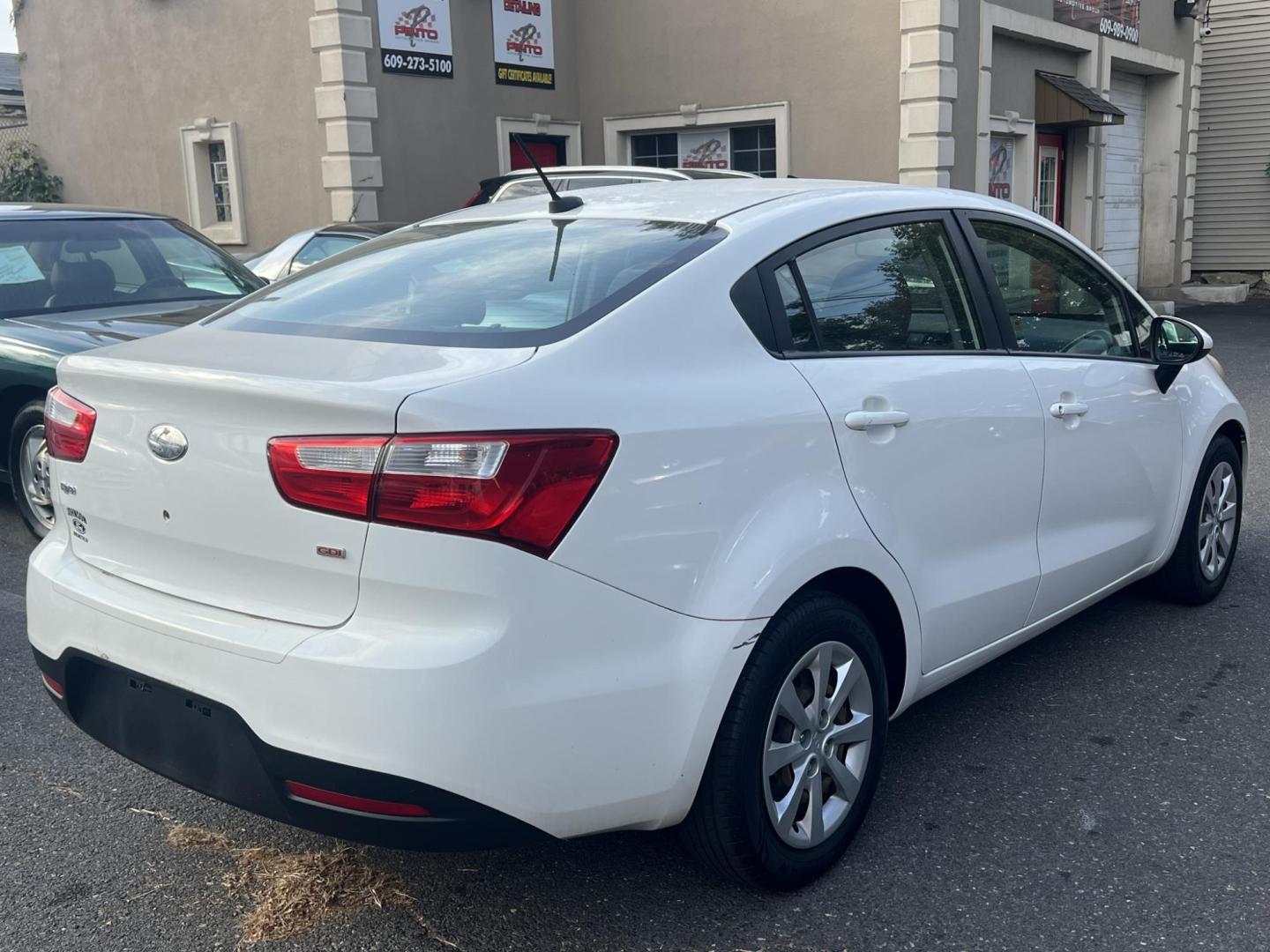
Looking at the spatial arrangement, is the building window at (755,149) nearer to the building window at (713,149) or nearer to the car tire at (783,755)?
the building window at (713,149)

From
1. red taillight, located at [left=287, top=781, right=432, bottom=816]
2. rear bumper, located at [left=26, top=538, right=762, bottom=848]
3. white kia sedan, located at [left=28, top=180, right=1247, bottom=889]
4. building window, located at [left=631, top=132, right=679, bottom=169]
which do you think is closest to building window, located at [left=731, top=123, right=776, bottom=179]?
building window, located at [left=631, top=132, right=679, bottom=169]

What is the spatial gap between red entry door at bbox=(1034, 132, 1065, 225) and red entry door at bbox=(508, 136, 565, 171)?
21.8ft

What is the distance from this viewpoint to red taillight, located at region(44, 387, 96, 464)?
272 centimetres

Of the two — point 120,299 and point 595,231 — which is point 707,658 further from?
point 120,299

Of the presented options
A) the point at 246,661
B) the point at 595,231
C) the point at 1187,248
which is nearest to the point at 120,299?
the point at 595,231

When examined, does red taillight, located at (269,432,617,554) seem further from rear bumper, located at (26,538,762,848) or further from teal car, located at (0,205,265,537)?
teal car, located at (0,205,265,537)

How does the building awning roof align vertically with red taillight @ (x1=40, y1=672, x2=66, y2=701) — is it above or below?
above

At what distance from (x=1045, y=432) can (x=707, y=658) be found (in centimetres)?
160

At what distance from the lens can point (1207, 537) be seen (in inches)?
186

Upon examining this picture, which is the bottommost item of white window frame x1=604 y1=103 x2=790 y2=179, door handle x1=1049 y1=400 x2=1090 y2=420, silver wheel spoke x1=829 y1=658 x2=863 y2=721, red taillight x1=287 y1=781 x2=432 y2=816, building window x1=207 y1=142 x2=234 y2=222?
silver wheel spoke x1=829 y1=658 x2=863 y2=721

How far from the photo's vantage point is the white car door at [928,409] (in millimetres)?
2922

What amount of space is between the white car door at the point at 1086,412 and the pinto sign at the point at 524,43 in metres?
12.7

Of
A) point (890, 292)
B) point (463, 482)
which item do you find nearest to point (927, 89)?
point (890, 292)

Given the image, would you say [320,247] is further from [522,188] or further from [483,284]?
[483,284]
